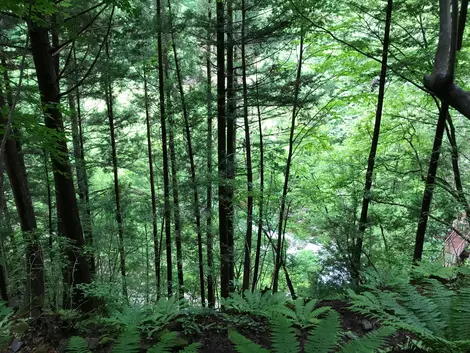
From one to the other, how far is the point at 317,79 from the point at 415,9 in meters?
2.12

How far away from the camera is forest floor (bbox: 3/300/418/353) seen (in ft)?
9.16

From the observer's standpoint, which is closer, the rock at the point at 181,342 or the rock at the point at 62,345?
the rock at the point at 181,342

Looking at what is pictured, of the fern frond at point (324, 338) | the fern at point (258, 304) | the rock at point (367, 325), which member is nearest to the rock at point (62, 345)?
the fern at point (258, 304)

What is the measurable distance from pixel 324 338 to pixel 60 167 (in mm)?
4528

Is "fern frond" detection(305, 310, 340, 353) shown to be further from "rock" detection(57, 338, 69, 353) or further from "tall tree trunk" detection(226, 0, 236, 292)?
"tall tree trunk" detection(226, 0, 236, 292)

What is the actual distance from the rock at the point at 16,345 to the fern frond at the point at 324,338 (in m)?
2.84

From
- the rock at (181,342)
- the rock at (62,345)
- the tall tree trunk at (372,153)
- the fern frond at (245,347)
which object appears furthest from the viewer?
the tall tree trunk at (372,153)

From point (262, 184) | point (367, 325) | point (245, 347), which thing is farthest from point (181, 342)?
point (262, 184)

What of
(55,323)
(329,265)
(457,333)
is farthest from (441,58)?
(329,265)

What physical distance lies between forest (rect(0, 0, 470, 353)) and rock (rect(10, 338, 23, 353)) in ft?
0.05

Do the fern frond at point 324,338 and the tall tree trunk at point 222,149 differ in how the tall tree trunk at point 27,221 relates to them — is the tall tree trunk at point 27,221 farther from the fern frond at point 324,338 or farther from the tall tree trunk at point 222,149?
the fern frond at point 324,338

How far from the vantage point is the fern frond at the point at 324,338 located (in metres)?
1.56

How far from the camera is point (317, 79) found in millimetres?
6758

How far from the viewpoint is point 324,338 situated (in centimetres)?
159
